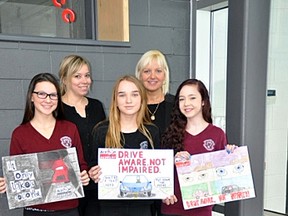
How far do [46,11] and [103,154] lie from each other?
1503 mm

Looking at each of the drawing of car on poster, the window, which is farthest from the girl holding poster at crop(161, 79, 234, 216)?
the window

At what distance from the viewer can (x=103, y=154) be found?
1658mm

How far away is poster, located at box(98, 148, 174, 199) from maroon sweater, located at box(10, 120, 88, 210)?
0.56ft

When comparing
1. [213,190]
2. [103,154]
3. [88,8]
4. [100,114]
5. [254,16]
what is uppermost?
[88,8]

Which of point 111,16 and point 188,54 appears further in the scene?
point 188,54

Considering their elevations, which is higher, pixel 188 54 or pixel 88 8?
pixel 88 8

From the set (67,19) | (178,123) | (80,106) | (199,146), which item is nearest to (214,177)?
(199,146)

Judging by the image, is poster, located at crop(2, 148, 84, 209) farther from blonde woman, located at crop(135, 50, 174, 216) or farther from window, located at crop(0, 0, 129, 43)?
window, located at crop(0, 0, 129, 43)

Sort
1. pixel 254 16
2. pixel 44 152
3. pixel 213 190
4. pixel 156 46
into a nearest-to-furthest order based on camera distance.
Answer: pixel 44 152
pixel 213 190
pixel 254 16
pixel 156 46

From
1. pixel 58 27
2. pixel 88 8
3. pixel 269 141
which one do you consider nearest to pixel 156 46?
pixel 88 8

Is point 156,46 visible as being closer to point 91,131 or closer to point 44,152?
point 91,131

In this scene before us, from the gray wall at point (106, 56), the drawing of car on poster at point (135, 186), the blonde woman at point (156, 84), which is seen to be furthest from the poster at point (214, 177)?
the gray wall at point (106, 56)

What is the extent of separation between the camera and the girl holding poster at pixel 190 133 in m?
1.73

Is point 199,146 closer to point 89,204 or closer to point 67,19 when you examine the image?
point 89,204
